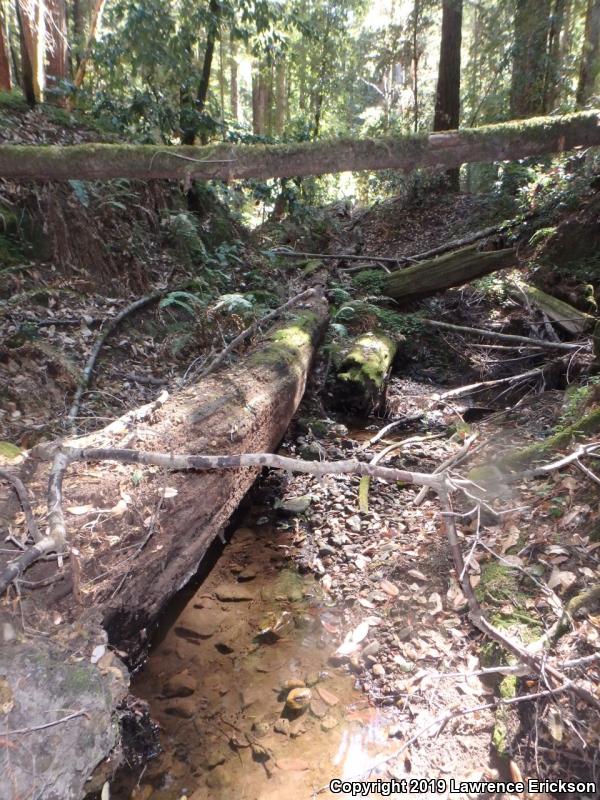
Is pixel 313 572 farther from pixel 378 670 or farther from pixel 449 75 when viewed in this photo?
pixel 449 75

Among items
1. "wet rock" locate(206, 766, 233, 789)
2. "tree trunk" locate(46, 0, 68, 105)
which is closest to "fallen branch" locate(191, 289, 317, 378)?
"wet rock" locate(206, 766, 233, 789)

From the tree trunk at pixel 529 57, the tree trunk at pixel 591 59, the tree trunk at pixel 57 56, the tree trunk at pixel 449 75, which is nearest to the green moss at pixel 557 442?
the tree trunk at pixel 57 56

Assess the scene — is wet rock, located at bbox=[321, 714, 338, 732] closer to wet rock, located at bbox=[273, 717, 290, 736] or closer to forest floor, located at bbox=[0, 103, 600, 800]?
forest floor, located at bbox=[0, 103, 600, 800]

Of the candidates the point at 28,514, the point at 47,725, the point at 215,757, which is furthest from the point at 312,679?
the point at 28,514

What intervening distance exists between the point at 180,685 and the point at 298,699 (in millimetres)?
708

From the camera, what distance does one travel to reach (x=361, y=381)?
6043mm

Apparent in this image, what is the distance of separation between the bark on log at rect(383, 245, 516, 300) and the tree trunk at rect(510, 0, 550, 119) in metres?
6.68

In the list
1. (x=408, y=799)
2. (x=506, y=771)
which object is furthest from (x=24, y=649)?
(x=506, y=771)

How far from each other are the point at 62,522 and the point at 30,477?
2.32 ft

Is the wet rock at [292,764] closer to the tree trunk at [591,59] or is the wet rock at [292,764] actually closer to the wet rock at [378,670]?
the wet rock at [378,670]

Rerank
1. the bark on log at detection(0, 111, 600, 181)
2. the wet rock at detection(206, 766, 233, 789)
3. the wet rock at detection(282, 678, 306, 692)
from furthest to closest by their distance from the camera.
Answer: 1. the bark on log at detection(0, 111, 600, 181)
2. the wet rock at detection(282, 678, 306, 692)
3. the wet rock at detection(206, 766, 233, 789)

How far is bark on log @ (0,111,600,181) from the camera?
3.94 m

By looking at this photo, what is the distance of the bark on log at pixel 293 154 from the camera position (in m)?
3.94

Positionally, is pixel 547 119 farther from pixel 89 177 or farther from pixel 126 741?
pixel 126 741
